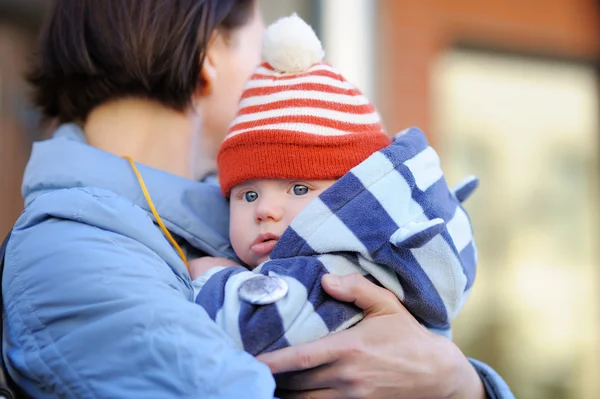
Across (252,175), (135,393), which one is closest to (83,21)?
(252,175)

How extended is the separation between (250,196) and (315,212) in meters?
0.22

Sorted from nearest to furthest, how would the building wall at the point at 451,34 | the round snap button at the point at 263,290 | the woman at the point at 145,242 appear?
the woman at the point at 145,242, the round snap button at the point at 263,290, the building wall at the point at 451,34

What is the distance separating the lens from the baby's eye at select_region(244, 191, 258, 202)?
175cm

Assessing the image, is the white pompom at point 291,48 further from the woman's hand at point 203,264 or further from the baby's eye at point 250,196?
the woman's hand at point 203,264

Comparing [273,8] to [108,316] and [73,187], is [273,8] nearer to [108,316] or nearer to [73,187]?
[73,187]

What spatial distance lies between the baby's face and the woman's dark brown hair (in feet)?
1.15

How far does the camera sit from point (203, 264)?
1744mm

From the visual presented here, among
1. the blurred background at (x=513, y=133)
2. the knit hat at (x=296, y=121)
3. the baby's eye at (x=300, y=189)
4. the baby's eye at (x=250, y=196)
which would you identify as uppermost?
the knit hat at (x=296, y=121)

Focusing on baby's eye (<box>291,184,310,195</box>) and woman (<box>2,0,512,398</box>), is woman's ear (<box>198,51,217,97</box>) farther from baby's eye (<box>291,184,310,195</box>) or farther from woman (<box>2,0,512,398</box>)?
baby's eye (<box>291,184,310,195</box>)

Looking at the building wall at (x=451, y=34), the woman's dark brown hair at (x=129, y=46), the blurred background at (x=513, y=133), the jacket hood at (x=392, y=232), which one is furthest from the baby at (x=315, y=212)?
the building wall at (x=451, y=34)

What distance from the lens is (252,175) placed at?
1698 mm

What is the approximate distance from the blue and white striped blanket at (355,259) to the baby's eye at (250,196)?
17cm

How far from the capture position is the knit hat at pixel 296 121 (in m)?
1.67

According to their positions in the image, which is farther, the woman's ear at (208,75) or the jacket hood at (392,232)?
the woman's ear at (208,75)
